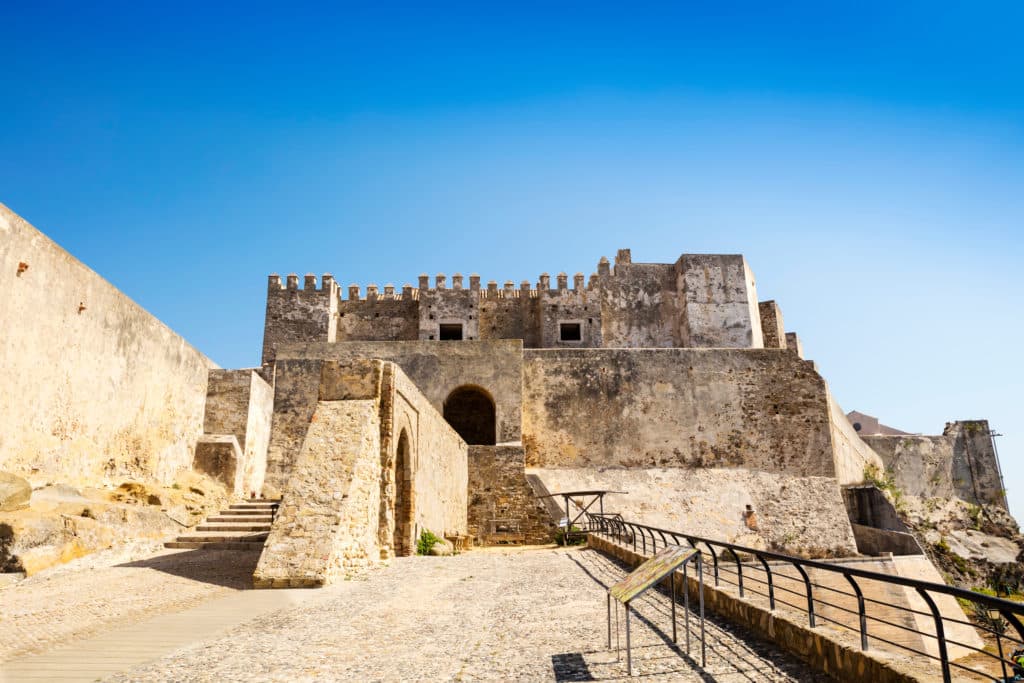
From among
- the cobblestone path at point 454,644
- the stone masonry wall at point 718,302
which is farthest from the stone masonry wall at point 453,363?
the cobblestone path at point 454,644

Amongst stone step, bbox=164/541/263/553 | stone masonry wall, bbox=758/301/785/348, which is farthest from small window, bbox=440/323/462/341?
stone step, bbox=164/541/263/553

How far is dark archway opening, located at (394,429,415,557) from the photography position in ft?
36.2

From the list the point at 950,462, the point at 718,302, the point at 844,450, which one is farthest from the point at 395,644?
the point at 950,462

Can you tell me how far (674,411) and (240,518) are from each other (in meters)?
12.0

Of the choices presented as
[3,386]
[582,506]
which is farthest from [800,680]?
[582,506]

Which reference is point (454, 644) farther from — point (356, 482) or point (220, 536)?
point (220, 536)

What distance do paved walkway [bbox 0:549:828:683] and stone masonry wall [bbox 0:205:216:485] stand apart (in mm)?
3107

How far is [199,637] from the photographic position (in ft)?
16.2

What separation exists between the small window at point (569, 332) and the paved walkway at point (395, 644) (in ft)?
66.0

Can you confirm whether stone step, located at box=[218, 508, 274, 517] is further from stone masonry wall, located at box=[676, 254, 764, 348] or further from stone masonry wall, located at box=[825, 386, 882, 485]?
stone masonry wall, located at box=[676, 254, 764, 348]

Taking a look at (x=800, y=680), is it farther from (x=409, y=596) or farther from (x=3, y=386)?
(x=3, y=386)

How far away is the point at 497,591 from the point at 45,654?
14.0ft

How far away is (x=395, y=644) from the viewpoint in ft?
16.0

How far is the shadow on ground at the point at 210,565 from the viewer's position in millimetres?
7664
